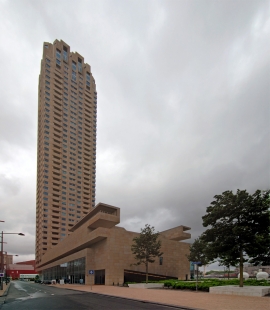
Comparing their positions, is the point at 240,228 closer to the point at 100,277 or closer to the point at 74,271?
the point at 100,277

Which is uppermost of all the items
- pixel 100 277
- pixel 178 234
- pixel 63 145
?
pixel 63 145

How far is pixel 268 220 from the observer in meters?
23.0

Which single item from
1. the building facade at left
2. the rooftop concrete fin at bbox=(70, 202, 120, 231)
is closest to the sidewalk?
the rooftop concrete fin at bbox=(70, 202, 120, 231)

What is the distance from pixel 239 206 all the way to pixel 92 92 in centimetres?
14603

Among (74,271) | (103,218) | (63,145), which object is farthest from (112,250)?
(63,145)

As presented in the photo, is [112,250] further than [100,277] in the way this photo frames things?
No

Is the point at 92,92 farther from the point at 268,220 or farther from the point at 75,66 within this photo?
the point at 268,220

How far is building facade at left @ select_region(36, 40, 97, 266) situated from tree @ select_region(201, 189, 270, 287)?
320 ft

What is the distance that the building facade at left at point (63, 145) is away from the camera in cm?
11856

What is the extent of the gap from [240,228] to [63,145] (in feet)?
392

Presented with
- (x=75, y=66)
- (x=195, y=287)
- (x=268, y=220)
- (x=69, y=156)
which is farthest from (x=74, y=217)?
(x=268, y=220)

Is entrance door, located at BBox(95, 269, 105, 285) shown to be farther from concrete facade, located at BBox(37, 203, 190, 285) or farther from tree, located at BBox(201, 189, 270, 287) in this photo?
tree, located at BBox(201, 189, 270, 287)

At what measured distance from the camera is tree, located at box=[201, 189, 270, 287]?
74.7ft

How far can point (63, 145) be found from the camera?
436 ft
